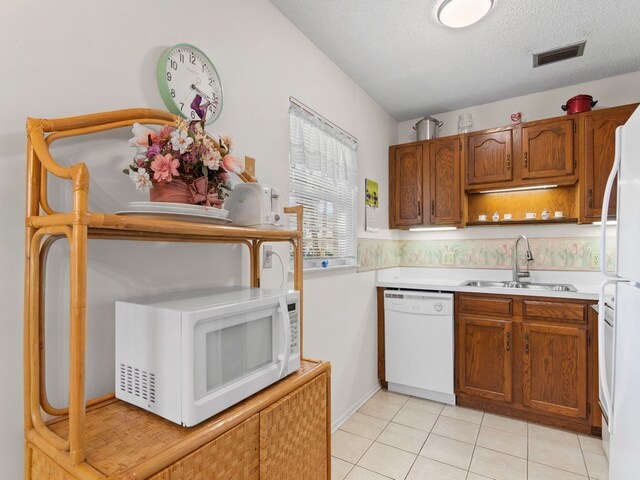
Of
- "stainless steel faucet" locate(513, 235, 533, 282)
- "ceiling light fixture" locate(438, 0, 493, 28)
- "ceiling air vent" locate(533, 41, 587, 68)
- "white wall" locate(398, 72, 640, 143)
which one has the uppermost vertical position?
"ceiling air vent" locate(533, 41, 587, 68)

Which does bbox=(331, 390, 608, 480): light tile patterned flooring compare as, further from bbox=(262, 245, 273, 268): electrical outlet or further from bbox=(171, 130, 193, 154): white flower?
bbox=(171, 130, 193, 154): white flower

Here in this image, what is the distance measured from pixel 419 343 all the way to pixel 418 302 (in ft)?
1.13

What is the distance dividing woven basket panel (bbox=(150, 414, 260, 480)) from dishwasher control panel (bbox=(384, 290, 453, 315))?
2049 mm

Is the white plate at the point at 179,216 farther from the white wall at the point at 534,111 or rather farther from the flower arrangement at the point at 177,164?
the white wall at the point at 534,111

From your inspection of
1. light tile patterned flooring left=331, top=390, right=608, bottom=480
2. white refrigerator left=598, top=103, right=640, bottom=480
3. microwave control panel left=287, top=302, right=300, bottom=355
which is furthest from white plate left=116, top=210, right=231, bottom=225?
light tile patterned flooring left=331, top=390, right=608, bottom=480

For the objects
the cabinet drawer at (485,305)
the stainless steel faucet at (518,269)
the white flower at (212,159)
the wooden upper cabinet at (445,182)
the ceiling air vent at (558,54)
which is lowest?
the cabinet drawer at (485,305)

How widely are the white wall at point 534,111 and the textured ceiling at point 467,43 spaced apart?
9 centimetres

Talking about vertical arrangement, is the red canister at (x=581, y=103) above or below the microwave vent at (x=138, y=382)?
above

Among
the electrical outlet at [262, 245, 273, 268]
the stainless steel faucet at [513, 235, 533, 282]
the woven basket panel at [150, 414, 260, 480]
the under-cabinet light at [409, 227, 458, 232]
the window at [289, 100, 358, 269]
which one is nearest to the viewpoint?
the woven basket panel at [150, 414, 260, 480]

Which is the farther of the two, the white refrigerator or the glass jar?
the glass jar

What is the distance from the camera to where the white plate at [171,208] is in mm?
927

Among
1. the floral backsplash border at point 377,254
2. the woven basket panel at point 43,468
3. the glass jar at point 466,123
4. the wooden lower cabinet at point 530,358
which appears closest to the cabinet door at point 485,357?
the wooden lower cabinet at point 530,358

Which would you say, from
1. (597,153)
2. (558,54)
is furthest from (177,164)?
(597,153)

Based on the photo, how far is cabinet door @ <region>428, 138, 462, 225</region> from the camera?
3.02 metres
